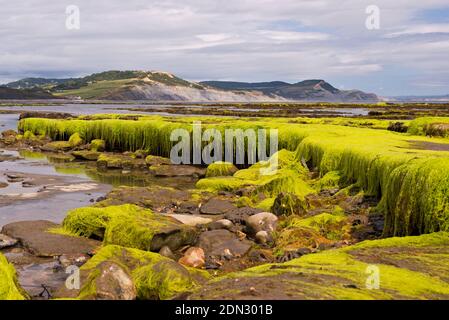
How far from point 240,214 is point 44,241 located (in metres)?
6.74

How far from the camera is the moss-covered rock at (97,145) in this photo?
40312 millimetres

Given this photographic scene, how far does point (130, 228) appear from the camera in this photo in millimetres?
14508

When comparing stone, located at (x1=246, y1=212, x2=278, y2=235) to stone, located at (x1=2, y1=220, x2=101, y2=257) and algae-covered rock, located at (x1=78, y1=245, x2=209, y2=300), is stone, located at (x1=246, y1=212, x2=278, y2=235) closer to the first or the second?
algae-covered rock, located at (x1=78, y1=245, x2=209, y2=300)

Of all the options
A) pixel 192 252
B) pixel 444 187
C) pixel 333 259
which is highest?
pixel 444 187

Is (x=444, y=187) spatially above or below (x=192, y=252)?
above

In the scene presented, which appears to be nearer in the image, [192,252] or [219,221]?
[192,252]

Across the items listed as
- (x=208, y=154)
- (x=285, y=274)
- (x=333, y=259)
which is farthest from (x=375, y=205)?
(x=208, y=154)

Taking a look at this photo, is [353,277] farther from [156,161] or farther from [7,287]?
[156,161]

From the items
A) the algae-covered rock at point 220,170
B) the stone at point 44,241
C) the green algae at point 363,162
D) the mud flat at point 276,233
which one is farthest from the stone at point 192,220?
the algae-covered rock at point 220,170

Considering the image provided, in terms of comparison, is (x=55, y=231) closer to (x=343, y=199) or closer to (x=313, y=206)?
(x=313, y=206)

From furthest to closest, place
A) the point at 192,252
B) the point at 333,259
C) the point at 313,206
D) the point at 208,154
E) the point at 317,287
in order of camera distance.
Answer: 1. the point at 208,154
2. the point at 313,206
3. the point at 192,252
4. the point at 333,259
5. the point at 317,287

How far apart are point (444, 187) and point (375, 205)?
5.54 metres
